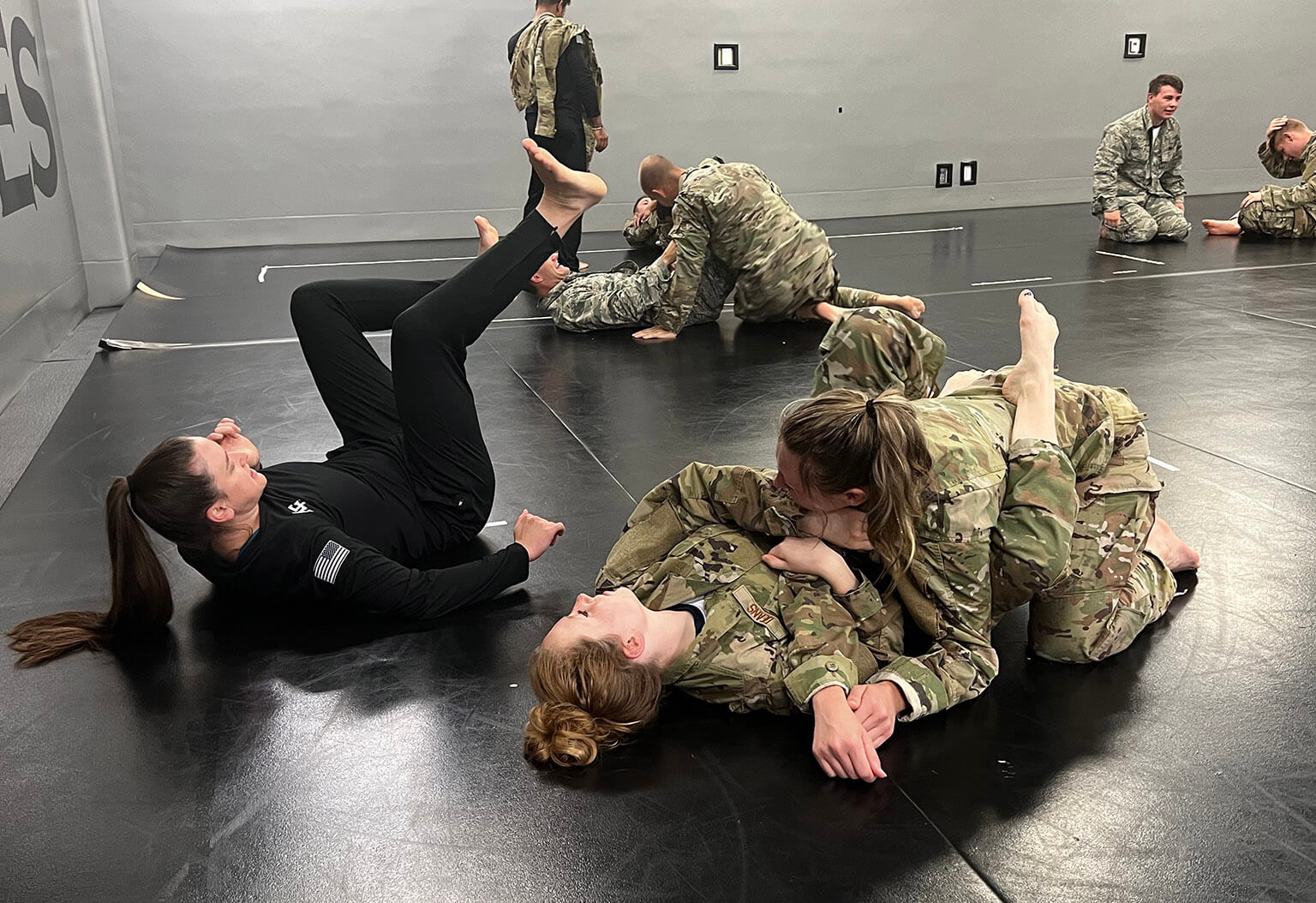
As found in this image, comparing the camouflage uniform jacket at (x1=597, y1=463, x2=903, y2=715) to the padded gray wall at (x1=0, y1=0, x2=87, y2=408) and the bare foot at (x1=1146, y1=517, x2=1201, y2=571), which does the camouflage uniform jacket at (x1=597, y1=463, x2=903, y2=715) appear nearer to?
the bare foot at (x1=1146, y1=517, x2=1201, y2=571)

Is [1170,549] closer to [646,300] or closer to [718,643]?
[718,643]

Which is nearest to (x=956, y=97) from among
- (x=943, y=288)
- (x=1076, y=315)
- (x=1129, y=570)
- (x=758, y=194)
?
(x=943, y=288)

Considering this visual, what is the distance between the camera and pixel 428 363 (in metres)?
2.49

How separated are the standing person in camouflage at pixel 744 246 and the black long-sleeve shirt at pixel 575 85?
149 centimetres

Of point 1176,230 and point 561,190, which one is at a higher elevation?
point 561,190

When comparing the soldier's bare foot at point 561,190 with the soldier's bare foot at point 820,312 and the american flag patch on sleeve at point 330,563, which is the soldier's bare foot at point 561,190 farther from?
the soldier's bare foot at point 820,312

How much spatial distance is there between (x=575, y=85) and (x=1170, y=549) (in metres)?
4.77

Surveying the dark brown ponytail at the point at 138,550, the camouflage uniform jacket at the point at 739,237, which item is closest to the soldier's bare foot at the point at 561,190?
the dark brown ponytail at the point at 138,550

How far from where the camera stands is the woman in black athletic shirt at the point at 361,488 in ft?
7.02

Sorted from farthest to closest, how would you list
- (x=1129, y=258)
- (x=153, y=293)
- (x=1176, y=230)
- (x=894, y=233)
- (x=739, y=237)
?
(x=894, y=233), (x=1176, y=230), (x=1129, y=258), (x=153, y=293), (x=739, y=237)

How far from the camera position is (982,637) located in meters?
1.89

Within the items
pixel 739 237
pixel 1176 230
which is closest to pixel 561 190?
pixel 739 237

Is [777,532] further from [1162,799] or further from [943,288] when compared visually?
[943,288]

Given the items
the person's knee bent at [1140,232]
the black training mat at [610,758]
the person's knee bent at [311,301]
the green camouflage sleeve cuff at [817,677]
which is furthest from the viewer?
the person's knee bent at [1140,232]
